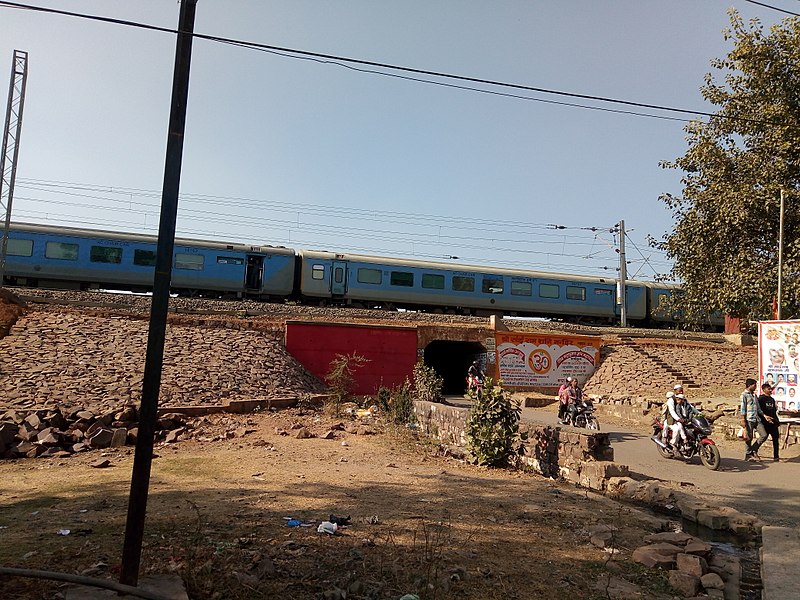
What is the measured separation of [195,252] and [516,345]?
14067 mm

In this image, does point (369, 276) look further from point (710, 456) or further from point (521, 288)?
point (710, 456)

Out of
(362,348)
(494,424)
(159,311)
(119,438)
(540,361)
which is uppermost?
(159,311)

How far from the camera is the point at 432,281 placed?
27594 mm

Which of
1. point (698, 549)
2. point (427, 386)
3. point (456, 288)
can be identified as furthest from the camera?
point (456, 288)

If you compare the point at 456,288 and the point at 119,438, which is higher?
the point at 456,288

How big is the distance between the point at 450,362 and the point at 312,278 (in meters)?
8.55

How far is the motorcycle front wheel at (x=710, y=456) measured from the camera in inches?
380

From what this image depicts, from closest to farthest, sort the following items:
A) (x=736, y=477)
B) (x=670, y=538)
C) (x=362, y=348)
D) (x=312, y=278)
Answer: (x=670, y=538)
(x=736, y=477)
(x=362, y=348)
(x=312, y=278)

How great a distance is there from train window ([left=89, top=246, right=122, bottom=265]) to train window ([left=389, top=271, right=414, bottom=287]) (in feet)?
37.9

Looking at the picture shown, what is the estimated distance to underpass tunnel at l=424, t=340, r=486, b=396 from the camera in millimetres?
28406

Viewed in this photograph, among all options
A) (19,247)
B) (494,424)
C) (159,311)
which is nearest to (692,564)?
(159,311)

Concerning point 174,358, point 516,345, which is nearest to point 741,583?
point 174,358

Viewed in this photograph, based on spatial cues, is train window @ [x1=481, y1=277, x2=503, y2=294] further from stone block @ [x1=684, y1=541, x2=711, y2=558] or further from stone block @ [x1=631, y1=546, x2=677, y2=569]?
stone block @ [x1=631, y1=546, x2=677, y2=569]

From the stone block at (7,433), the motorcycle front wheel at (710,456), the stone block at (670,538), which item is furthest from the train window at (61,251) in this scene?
the stone block at (670,538)
